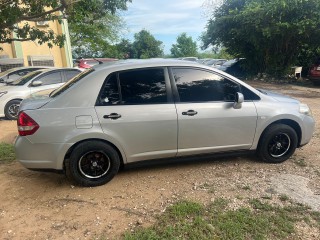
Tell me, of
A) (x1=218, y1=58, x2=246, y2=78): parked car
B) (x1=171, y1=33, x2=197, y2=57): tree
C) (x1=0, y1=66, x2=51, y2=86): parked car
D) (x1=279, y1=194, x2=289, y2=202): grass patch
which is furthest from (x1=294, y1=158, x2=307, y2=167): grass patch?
(x1=171, y1=33, x2=197, y2=57): tree

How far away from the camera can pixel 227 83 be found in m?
4.38

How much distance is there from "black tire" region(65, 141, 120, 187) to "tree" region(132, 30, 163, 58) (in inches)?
2127

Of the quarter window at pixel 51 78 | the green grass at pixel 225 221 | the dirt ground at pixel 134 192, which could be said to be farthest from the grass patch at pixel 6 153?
the quarter window at pixel 51 78

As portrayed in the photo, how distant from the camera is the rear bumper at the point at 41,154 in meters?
3.77

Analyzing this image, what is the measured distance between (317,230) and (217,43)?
18.8 m

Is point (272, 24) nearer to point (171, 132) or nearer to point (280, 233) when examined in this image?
point (171, 132)

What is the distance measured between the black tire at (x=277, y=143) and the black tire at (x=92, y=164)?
7.25ft

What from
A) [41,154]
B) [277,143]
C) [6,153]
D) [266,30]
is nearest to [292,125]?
[277,143]

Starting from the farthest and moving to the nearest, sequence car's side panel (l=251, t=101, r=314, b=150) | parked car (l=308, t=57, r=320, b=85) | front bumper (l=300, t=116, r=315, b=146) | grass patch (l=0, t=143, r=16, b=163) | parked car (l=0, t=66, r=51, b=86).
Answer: parked car (l=308, t=57, r=320, b=85) < parked car (l=0, t=66, r=51, b=86) < grass patch (l=0, t=143, r=16, b=163) < front bumper (l=300, t=116, r=315, b=146) < car's side panel (l=251, t=101, r=314, b=150)

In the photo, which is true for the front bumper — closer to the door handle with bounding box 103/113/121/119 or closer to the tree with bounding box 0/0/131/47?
the door handle with bounding box 103/113/121/119

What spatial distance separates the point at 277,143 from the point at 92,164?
2.76 metres

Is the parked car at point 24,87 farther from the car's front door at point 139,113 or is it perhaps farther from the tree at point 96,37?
the tree at point 96,37

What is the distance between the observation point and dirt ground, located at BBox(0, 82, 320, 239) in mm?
3197

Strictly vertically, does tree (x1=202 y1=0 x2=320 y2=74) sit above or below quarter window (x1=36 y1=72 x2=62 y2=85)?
above
